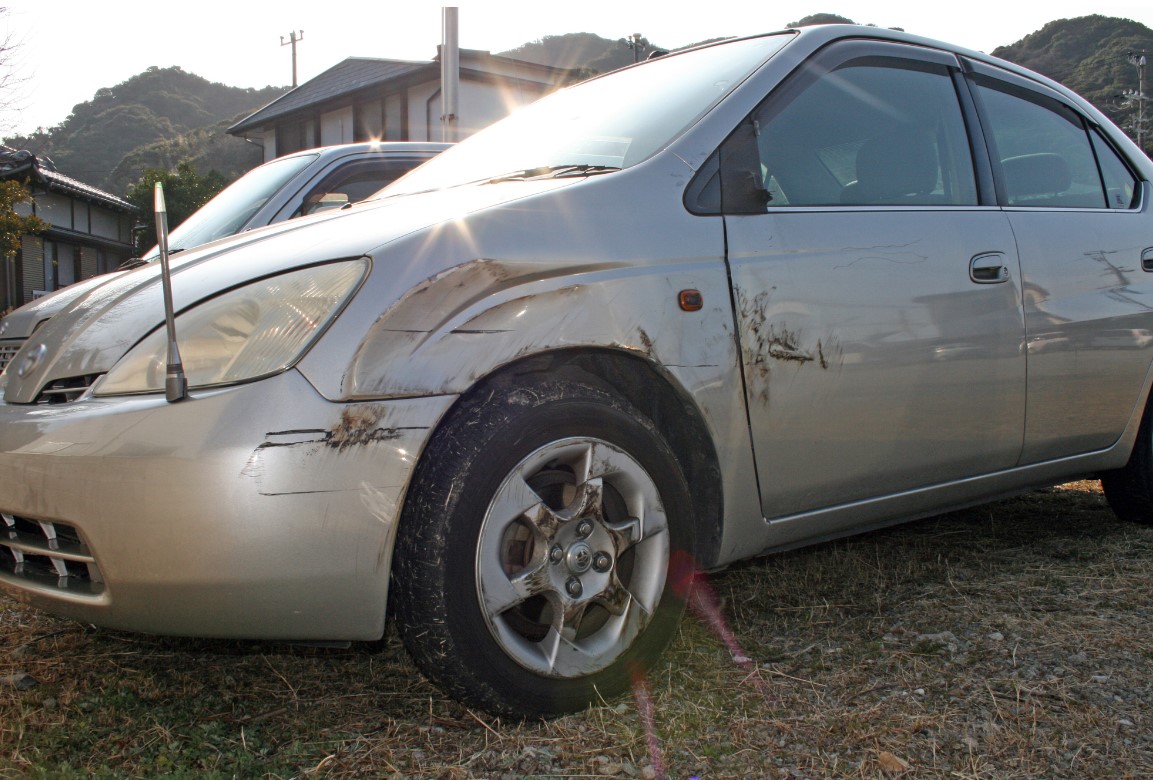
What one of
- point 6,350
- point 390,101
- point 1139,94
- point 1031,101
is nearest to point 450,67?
point 6,350

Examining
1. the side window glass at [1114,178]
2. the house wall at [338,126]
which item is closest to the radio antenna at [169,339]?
the side window glass at [1114,178]

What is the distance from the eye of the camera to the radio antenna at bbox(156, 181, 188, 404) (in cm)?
187

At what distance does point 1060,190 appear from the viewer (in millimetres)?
3361

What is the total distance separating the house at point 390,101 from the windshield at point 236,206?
1808 cm

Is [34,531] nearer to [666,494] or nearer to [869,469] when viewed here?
[666,494]

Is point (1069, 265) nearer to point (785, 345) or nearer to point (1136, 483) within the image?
point (1136, 483)

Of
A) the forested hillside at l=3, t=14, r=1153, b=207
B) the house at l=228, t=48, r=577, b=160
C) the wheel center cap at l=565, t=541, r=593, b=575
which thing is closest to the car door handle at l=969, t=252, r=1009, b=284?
the wheel center cap at l=565, t=541, r=593, b=575

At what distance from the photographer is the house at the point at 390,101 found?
2745 centimetres

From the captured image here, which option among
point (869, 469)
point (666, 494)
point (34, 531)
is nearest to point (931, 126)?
point (869, 469)

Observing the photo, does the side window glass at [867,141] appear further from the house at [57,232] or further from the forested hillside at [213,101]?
the forested hillside at [213,101]

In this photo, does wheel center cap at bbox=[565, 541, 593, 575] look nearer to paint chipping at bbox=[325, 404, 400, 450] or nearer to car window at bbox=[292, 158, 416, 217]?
paint chipping at bbox=[325, 404, 400, 450]

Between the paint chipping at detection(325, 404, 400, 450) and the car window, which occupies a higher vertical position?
the car window

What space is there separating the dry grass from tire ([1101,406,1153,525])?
0.72 m

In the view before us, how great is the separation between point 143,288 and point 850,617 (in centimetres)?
201
